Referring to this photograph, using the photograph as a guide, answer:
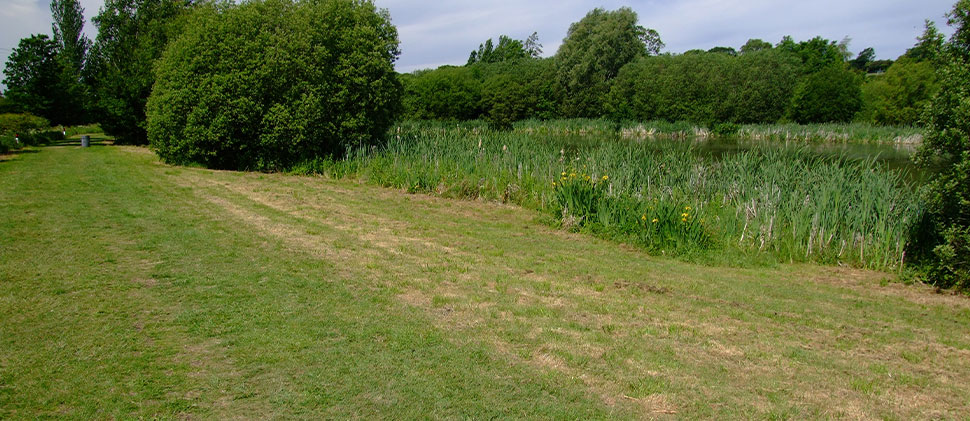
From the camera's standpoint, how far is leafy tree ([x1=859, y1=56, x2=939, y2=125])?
41.2 metres

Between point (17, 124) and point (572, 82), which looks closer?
point (17, 124)

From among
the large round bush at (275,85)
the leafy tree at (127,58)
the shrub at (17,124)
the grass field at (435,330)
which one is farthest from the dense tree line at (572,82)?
the grass field at (435,330)

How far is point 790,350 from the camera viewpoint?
489 centimetres

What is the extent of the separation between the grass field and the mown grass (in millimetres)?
579

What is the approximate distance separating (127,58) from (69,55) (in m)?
10.1

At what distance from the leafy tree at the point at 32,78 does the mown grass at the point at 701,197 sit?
1110 inches

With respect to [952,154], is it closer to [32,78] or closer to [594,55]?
[32,78]

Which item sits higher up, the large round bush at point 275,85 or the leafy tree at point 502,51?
the leafy tree at point 502,51

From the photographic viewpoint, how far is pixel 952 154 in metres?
6.94

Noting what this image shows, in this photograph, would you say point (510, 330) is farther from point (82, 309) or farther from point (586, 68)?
point (586, 68)

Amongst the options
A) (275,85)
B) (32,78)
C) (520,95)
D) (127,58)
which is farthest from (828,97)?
(32,78)

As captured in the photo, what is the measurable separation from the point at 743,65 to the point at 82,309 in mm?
48511

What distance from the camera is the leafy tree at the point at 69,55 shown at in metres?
32.7

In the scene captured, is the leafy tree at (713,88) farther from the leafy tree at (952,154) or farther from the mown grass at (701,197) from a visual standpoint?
the leafy tree at (952,154)
